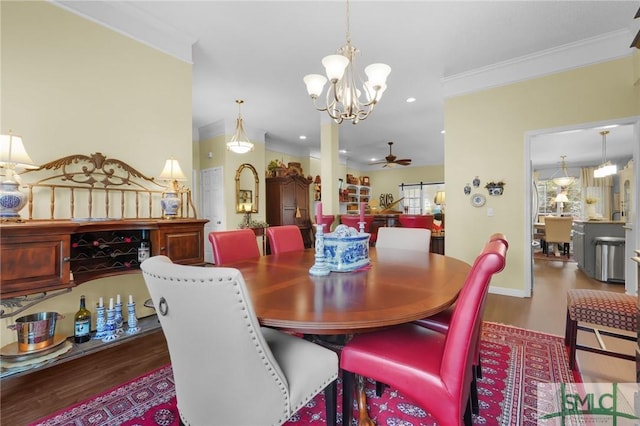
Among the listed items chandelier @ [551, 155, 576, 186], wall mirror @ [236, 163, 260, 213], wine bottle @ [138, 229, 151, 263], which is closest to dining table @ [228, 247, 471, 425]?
wine bottle @ [138, 229, 151, 263]

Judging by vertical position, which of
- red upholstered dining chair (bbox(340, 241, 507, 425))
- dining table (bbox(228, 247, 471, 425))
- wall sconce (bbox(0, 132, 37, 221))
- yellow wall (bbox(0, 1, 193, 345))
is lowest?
red upholstered dining chair (bbox(340, 241, 507, 425))

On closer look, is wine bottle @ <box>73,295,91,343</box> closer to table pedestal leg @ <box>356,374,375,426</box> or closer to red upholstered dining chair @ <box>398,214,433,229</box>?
table pedestal leg @ <box>356,374,375,426</box>

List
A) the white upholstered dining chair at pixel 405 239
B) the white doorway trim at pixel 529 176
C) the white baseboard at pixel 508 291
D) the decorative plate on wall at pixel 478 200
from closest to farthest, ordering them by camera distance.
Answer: the white upholstered dining chair at pixel 405 239
the white doorway trim at pixel 529 176
the white baseboard at pixel 508 291
the decorative plate on wall at pixel 478 200

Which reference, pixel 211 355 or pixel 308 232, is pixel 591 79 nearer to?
pixel 211 355

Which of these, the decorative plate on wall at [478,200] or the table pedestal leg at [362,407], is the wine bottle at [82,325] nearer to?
the table pedestal leg at [362,407]

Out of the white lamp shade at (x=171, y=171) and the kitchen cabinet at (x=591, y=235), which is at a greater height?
the white lamp shade at (x=171, y=171)

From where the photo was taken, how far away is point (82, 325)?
210 cm

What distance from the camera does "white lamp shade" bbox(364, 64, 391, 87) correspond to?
2162 millimetres

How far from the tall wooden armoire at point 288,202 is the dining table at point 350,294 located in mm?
4653

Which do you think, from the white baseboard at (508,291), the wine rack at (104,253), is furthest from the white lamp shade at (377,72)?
the white baseboard at (508,291)

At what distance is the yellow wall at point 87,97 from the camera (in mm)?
2047

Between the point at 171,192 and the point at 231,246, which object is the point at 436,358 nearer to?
the point at 231,246

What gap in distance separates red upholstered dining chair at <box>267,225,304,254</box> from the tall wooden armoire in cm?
381

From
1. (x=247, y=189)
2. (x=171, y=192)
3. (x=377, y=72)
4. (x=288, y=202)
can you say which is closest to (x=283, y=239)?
(x=171, y=192)
